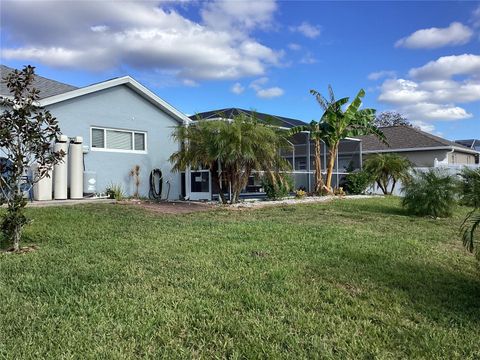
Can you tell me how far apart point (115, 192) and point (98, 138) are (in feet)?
6.68

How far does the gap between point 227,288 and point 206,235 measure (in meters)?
2.97

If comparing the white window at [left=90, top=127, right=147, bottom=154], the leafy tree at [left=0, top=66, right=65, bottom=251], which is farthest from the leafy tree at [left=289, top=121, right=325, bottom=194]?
the leafy tree at [left=0, top=66, right=65, bottom=251]

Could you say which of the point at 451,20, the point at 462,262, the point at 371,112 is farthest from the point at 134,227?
the point at 371,112

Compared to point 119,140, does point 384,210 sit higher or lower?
lower

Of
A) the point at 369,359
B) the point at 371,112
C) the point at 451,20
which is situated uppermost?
the point at 451,20

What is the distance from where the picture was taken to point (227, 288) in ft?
15.1

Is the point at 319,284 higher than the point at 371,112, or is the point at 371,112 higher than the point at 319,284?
the point at 371,112

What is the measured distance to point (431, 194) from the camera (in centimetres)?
1187

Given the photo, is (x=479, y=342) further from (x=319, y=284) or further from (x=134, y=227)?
(x=134, y=227)

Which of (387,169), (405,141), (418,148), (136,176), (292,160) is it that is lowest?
(136,176)

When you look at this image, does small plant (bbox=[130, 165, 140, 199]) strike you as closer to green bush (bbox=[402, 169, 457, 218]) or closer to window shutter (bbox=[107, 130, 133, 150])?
window shutter (bbox=[107, 130, 133, 150])

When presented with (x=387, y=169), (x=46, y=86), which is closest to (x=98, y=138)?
(x=46, y=86)

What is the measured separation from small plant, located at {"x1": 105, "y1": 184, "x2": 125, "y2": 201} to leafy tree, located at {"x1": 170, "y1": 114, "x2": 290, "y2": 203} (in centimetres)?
199

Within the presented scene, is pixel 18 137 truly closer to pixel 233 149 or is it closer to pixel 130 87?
pixel 233 149
